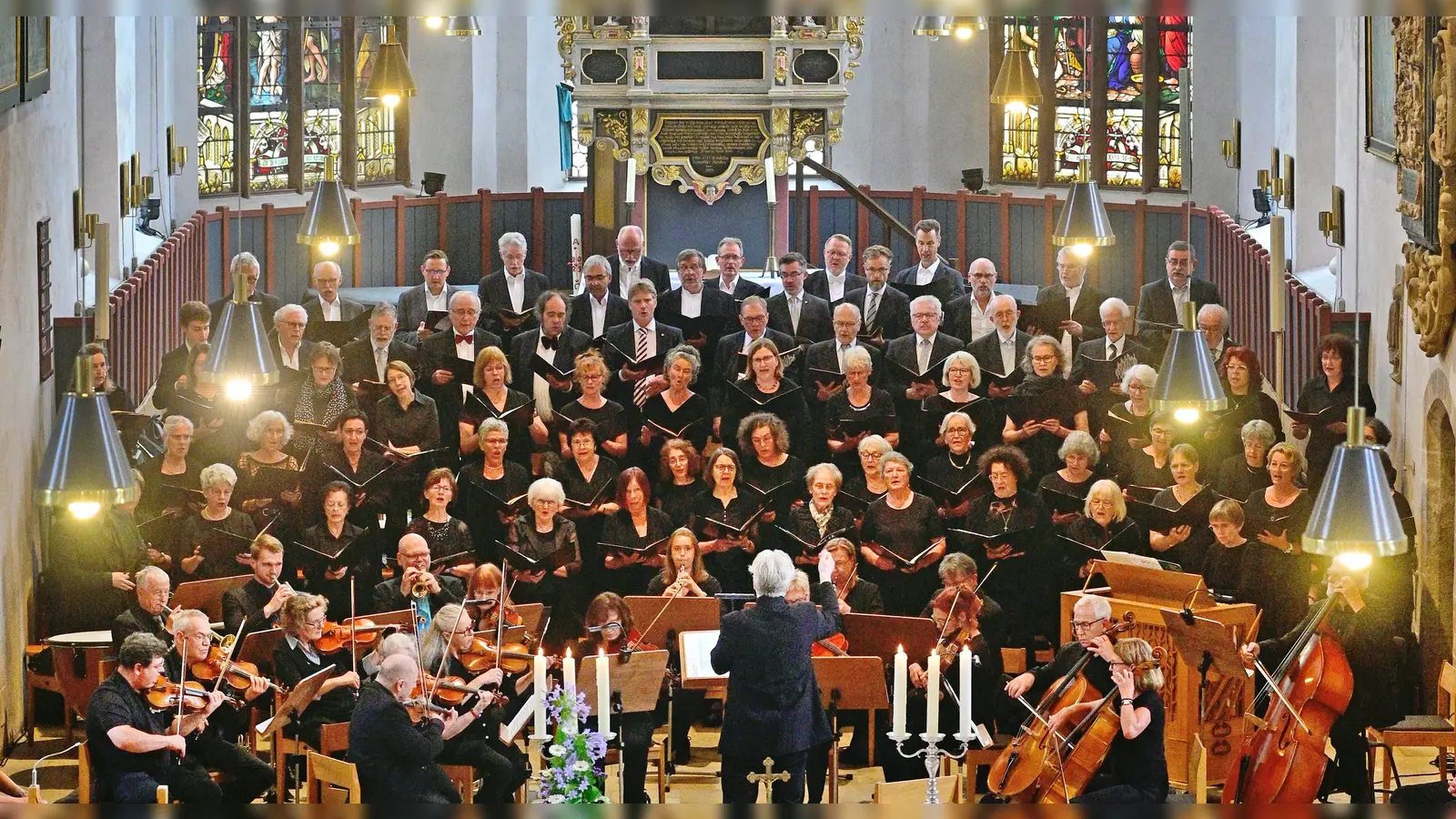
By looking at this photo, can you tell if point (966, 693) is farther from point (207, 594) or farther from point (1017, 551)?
point (207, 594)

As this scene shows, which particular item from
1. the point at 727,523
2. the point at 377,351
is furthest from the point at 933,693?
the point at 377,351

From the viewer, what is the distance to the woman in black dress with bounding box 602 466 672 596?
8.74m

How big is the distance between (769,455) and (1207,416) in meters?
2.16

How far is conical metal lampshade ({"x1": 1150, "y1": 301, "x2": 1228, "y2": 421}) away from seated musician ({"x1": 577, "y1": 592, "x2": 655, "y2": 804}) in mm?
2297

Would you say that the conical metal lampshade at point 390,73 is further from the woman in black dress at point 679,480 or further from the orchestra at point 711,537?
the woman in black dress at point 679,480

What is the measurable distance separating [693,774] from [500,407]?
2254 millimetres

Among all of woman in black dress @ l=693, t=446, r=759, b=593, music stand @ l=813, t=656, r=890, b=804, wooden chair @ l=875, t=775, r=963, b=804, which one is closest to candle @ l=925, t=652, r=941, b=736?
wooden chair @ l=875, t=775, r=963, b=804

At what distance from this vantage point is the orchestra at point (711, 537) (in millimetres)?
6895

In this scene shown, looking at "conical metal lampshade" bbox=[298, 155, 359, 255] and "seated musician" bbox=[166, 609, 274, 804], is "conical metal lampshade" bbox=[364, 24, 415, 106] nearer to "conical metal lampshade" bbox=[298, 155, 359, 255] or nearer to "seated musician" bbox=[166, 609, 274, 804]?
"conical metal lampshade" bbox=[298, 155, 359, 255]

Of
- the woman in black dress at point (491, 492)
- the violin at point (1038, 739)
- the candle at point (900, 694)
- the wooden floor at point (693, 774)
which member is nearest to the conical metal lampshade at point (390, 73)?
the woman in black dress at point (491, 492)

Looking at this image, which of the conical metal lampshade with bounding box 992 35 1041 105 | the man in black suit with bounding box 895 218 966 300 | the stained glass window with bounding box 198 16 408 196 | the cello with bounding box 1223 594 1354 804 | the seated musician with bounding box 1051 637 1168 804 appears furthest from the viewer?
the stained glass window with bounding box 198 16 408 196

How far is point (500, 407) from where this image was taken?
969 cm

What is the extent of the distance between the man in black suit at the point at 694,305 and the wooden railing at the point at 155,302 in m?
3.22

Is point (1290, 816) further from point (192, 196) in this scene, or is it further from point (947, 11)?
point (192, 196)
